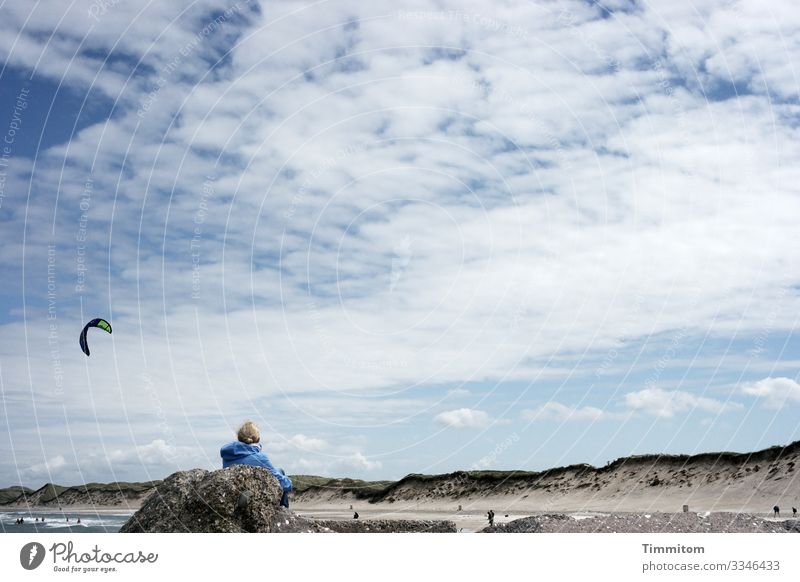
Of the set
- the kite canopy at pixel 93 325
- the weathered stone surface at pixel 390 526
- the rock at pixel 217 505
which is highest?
the kite canopy at pixel 93 325

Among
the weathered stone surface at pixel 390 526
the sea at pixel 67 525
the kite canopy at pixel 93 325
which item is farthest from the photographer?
the sea at pixel 67 525

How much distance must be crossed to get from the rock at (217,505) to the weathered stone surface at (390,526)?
4.72 ft

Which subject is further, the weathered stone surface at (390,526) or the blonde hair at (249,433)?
the weathered stone surface at (390,526)

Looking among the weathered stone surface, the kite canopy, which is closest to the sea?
the kite canopy

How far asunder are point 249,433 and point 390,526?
11.8ft

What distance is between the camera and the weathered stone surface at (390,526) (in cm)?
1248

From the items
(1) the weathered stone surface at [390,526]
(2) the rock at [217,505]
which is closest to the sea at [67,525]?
(1) the weathered stone surface at [390,526]

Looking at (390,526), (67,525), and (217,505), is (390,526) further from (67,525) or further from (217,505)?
(67,525)

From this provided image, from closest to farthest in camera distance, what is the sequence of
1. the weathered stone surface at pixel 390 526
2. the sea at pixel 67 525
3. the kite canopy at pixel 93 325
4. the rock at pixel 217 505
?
the rock at pixel 217 505, the weathered stone surface at pixel 390 526, the kite canopy at pixel 93 325, the sea at pixel 67 525

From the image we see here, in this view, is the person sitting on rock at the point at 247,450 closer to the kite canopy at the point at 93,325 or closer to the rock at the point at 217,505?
the rock at the point at 217,505

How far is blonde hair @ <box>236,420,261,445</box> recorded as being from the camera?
11.3 metres
